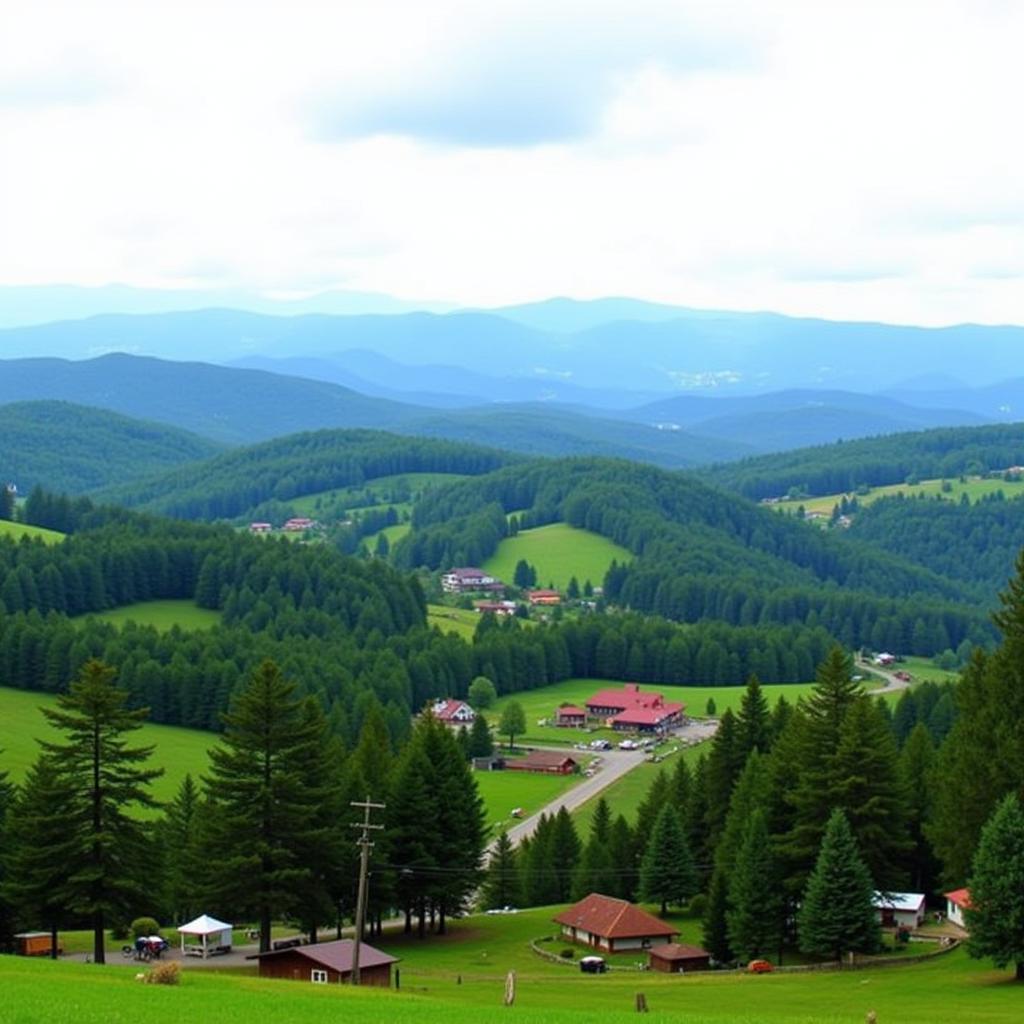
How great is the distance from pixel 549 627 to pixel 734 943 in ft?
349

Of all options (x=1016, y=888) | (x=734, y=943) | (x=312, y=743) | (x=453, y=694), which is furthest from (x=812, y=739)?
(x=453, y=694)

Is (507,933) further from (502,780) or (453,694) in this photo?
(453,694)

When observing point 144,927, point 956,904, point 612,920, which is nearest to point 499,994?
point 612,920

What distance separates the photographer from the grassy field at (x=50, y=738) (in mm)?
83500

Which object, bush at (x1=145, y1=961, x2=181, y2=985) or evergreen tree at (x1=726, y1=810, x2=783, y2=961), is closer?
bush at (x1=145, y1=961, x2=181, y2=985)

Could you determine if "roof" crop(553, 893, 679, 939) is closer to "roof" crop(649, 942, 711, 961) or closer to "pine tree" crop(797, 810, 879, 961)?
"roof" crop(649, 942, 711, 961)

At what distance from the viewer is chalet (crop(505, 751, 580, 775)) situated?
106688 millimetres

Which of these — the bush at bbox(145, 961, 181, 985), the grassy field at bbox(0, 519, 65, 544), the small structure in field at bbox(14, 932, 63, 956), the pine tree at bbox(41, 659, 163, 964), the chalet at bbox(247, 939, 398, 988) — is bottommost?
the small structure in field at bbox(14, 932, 63, 956)

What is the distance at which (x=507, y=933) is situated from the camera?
5388 cm

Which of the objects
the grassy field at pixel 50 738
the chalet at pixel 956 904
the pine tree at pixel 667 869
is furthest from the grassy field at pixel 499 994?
the grassy field at pixel 50 738

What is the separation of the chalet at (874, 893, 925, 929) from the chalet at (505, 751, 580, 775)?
182 ft

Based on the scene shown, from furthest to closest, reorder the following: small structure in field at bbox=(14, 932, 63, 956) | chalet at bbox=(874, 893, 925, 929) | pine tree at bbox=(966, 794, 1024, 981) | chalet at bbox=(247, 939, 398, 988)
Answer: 1. chalet at bbox=(874, 893, 925, 929)
2. small structure in field at bbox=(14, 932, 63, 956)
3. chalet at bbox=(247, 939, 398, 988)
4. pine tree at bbox=(966, 794, 1024, 981)

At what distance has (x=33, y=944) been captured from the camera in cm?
4994

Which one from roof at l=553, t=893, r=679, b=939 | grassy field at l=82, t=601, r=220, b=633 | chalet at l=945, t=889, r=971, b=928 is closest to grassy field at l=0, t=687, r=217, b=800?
grassy field at l=82, t=601, r=220, b=633
